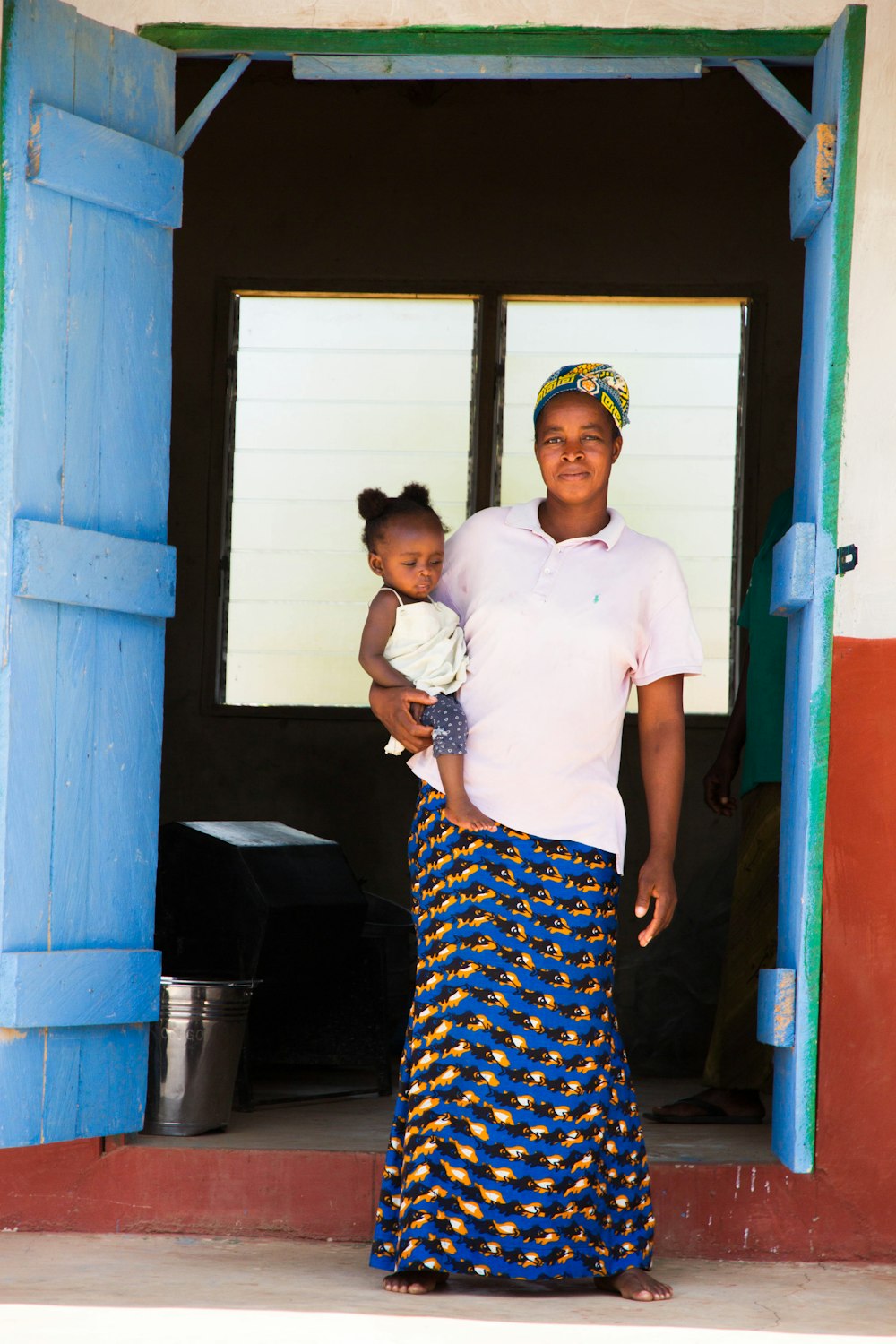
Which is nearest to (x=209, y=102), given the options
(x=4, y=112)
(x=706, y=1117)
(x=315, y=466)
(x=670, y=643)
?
(x=4, y=112)

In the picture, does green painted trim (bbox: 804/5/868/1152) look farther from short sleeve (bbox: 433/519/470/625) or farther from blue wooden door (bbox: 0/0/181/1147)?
blue wooden door (bbox: 0/0/181/1147)

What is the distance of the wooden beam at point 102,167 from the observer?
388cm

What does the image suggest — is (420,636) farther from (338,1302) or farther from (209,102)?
(209,102)

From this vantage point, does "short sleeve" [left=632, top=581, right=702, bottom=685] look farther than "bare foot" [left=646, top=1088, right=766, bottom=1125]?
No

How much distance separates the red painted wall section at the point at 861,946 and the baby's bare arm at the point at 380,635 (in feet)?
3.60

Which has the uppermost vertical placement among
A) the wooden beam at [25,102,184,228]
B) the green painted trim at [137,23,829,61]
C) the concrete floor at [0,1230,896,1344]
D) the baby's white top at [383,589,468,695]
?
the green painted trim at [137,23,829,61]

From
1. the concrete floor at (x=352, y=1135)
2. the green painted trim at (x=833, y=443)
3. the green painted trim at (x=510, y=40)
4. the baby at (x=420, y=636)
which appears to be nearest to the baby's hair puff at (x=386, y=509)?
the baby at (x=420, y=636)

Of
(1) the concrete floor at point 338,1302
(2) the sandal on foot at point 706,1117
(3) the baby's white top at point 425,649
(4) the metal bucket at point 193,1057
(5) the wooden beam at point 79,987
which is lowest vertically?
(1) the concrete floor at point 338,1302

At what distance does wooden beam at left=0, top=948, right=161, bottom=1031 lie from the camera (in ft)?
12.4

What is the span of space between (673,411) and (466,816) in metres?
4.35

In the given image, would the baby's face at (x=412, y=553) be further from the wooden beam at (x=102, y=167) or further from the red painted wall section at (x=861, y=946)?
the wooden beam at (x=102, y=167)

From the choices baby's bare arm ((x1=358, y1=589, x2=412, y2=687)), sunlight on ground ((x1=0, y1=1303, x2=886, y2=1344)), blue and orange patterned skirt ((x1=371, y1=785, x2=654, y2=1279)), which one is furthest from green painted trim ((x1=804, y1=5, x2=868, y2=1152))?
baby's bare arm ((x1=358, y1=589, x2=412, y2=687))

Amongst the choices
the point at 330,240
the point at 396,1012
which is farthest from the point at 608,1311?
the point at 330,240

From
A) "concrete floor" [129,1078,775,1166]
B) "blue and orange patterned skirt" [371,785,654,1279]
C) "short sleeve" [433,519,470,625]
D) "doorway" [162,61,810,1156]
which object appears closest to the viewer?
"blue and orange patterned skirt" [371,785,654,1279]
